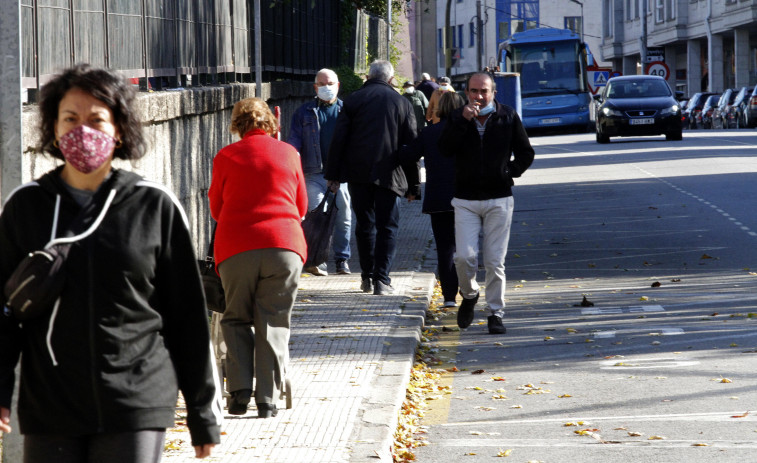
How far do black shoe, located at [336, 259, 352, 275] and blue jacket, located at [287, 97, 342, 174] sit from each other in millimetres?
1209

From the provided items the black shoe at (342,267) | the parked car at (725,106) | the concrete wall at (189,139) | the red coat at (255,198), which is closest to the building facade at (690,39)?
the parked car at (725,106)

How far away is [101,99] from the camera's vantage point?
342 centimetres

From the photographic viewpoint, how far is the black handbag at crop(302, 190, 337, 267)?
432 inches

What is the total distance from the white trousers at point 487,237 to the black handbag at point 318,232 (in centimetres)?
170

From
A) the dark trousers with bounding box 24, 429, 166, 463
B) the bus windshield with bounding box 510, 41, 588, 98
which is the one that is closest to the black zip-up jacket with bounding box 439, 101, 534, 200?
the dark trousers with bounding box 24, 429, 166, 463

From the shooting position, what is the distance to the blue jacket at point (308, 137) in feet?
39.4

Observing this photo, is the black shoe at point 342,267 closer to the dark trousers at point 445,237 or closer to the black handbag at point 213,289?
the dark trousers at point 445,237

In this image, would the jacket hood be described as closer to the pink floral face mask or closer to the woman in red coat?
the pink floral face mask

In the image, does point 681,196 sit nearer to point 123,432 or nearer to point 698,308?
point 698,308

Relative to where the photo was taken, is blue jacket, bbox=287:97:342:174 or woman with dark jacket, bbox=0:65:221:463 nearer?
woman with dark jacket, bbox=0:65:221:463

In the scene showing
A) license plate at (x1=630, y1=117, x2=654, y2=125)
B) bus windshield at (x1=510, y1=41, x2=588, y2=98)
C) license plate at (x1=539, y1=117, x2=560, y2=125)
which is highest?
bus windshield at (x1=510, y1=41, x2=588, y2=98)

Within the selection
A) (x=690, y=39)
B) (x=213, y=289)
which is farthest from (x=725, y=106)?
(x=213, y=289)

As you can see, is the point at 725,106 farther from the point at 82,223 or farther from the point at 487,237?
the point at 82,223

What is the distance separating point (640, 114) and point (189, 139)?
27221 mm
